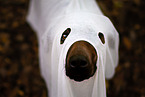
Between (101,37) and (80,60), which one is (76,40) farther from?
(101,37)

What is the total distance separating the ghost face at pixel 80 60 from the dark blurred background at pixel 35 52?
1.22 meters

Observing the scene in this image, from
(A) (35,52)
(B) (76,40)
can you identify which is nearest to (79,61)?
(B) (76,40)

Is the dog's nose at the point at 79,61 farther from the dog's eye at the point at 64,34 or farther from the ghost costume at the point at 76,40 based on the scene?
the dog's eye at the point at 64,34

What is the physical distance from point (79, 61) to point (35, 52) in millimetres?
1562

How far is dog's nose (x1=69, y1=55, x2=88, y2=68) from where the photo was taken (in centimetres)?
92

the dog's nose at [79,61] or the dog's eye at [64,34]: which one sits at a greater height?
the dog's eye at [64,34]

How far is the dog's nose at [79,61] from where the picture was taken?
36.4 inches

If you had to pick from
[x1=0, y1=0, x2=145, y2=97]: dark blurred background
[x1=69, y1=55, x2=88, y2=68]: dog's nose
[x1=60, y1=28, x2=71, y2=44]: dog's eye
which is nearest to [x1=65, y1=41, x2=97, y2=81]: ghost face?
[x1=69, y1=55, x2=88, y2=68]: dog's nose

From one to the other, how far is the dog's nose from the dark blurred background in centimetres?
128

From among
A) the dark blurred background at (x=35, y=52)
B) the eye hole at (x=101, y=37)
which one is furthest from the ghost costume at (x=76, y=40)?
the dark blurred background at (x=35, y=52)

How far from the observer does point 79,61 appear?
92 cm

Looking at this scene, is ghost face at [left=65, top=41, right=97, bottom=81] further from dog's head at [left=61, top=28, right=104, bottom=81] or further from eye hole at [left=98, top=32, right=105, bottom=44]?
eye hole at [left=98, top=32, right=105, bottom=44]

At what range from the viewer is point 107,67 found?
1425 mm

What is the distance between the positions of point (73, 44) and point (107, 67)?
562 mm
